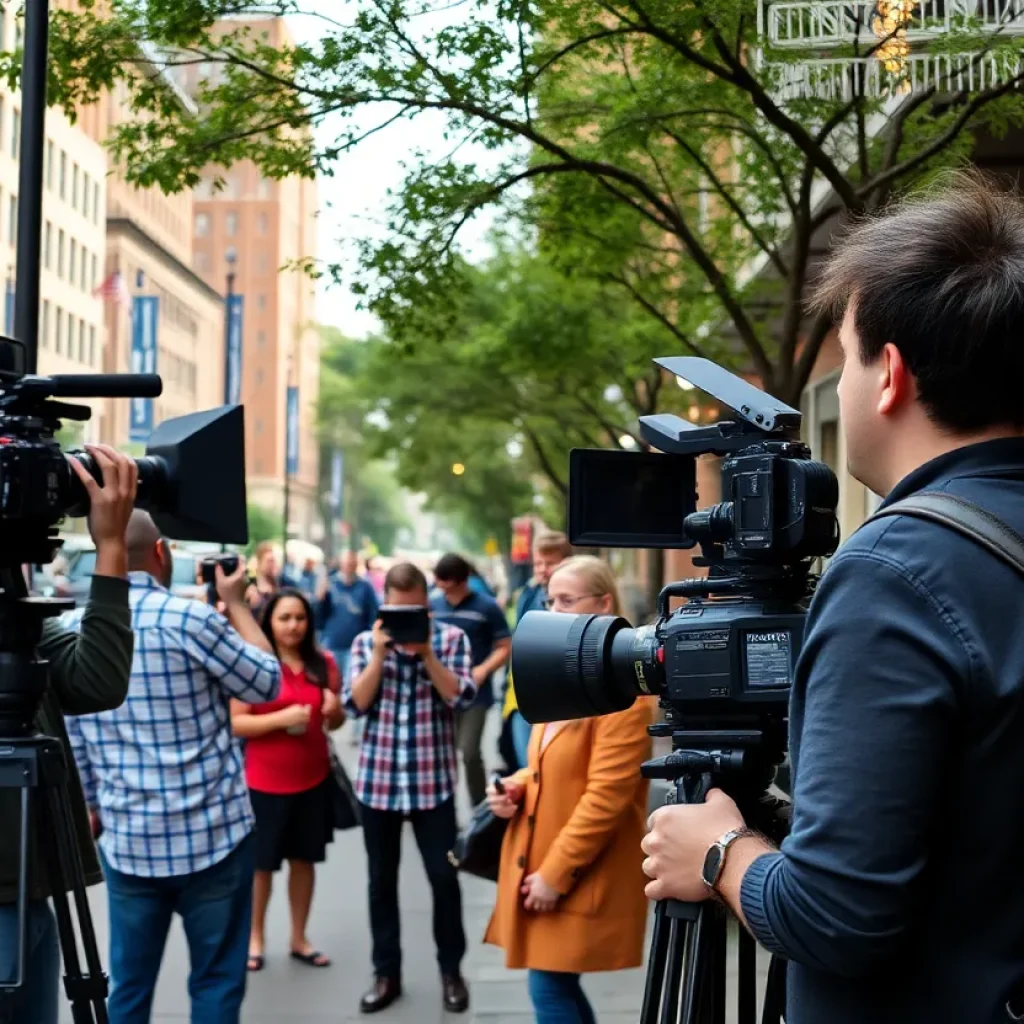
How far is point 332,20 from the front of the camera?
21.4ft

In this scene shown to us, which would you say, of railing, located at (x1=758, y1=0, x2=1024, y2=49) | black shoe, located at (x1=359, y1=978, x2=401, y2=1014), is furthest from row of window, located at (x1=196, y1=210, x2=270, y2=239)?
black shoe, located at (x1=359, y1=978, x2=401, y2=1014)

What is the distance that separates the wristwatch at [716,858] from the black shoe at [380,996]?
496 cm

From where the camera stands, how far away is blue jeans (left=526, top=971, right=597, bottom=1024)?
4613mm

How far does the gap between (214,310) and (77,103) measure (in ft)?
233

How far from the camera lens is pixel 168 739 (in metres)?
4.82

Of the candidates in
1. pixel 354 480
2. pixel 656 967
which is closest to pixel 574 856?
pixel 656 967

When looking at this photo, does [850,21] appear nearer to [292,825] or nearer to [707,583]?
[292,825]

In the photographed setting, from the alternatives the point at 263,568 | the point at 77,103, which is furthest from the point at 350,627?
the point at 77,103

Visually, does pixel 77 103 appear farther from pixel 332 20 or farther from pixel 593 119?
pixel 593 119

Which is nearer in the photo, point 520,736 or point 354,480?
point 520,736

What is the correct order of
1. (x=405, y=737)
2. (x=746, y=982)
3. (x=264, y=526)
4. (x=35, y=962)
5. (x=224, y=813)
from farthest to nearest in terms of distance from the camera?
(x=264, y=526) < (x=405, y=737) < (x=224, y=813) < (x=35, y=962) < (x=746, y=982)

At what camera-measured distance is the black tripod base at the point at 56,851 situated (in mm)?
3252

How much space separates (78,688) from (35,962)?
0.64 meters

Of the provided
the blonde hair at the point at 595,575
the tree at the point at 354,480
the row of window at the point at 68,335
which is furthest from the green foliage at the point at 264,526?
the blonde hair at the point at 595,575
